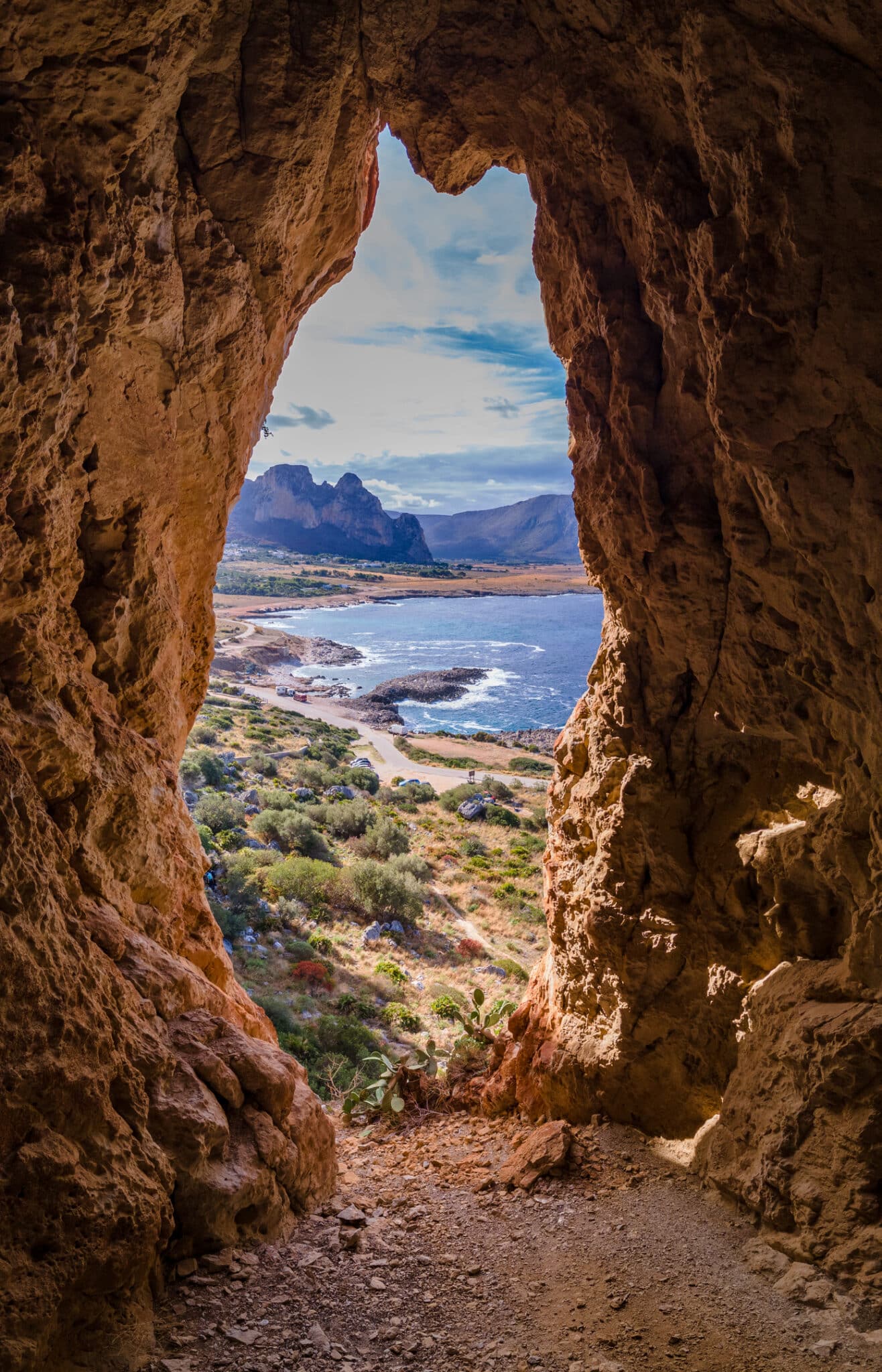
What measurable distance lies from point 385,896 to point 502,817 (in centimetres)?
1308

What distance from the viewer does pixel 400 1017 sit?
58.1ft

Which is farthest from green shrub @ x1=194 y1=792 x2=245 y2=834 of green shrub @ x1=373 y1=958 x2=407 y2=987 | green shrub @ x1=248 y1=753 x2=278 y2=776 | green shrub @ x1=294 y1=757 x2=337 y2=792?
green shrub @ x1=373 y1=958 x2=407 y2=987

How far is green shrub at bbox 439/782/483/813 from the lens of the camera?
3781 cm

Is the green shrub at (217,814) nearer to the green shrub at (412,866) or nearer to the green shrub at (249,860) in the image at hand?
the green shrub at (249,860)

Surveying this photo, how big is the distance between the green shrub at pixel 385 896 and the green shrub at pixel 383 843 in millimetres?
4810

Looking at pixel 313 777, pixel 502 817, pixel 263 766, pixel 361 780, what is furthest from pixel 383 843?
pixel 263 766

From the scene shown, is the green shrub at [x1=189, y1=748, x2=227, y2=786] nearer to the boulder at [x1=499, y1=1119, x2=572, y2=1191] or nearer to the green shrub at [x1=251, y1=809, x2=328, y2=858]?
the green shrub at [x1=251, y1=809, x2=328, y2=858]

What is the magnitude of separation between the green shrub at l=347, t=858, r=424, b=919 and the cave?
13911mm

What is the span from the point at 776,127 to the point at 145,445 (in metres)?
5.64

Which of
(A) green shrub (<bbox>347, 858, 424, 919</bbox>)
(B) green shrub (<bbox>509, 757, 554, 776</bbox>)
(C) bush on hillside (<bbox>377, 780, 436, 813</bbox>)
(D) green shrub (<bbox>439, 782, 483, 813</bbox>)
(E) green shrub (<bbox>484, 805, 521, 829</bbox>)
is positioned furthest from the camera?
(B) green shrub (<bbox>509, 757, 554, 776</bbox>)

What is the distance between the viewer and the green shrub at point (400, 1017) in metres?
17.5

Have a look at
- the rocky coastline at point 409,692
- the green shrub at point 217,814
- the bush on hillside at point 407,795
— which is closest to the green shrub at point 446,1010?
the green shrub at point 217,814

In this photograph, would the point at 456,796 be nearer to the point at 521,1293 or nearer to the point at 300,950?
the point at 300,950

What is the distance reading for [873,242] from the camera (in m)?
4.30
